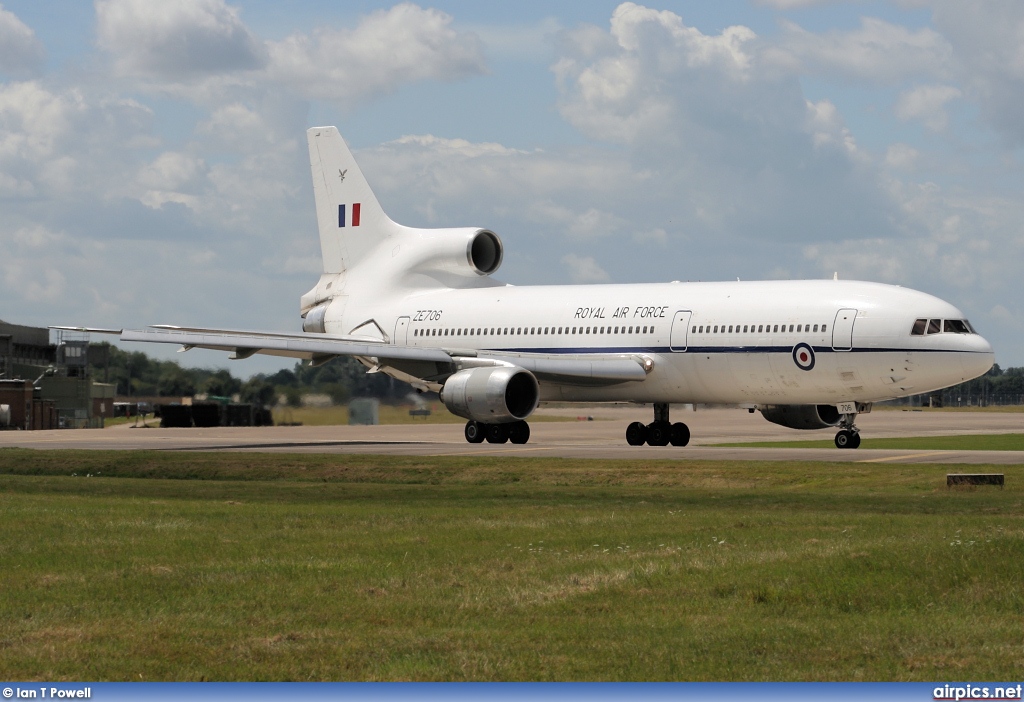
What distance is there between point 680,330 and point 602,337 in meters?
2.78

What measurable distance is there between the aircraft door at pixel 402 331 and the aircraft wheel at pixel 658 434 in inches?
348

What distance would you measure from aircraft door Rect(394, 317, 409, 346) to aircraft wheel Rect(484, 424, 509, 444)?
20.6ft

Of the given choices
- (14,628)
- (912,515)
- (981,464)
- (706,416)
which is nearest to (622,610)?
(14,628)

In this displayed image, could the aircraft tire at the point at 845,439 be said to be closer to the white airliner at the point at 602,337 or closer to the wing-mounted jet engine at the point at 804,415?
the white airliner at the point at 602,337

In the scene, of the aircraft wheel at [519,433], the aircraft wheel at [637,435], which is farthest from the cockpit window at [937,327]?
the aircraft wheel at [519,433]

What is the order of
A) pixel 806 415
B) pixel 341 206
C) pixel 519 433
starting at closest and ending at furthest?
pixel 806 415
pixel 519 433
pixel 341 206

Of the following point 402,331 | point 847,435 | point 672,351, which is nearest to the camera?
point 847,435

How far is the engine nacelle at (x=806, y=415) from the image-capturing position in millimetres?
38625

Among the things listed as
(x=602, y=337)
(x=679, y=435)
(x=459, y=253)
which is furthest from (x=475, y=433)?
(x=459, y=253)

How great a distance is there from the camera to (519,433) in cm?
3900

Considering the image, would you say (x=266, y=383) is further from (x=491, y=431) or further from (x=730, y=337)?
(x=730, y=337)

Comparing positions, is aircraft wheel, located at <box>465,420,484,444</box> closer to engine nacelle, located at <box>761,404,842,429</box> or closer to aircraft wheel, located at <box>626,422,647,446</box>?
aircraft wheel, located at <box>626,422,647,446</box>

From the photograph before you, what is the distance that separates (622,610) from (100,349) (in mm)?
78008

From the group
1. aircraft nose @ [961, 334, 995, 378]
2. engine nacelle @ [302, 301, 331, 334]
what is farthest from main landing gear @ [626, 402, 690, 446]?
engine nacelle @ [302, 301, 331, 334]
